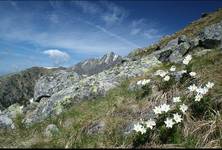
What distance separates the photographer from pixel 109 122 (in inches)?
371

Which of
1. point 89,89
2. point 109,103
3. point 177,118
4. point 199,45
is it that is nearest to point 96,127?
point 109,103

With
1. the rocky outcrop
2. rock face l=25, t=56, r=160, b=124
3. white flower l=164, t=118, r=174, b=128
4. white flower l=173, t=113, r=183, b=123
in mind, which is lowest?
white flower l=164, t=118, r=174, b=128

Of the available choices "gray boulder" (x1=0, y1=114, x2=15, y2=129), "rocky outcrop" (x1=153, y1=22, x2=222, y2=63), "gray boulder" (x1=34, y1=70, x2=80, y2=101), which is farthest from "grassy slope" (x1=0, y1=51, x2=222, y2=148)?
"gray boulder" (x1=34, y1=70, x2=80, y2=101)

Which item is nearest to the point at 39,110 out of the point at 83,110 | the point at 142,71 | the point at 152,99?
the point at 83,110

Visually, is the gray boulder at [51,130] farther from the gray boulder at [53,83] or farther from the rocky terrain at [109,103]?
the gray boulder at [53,83]

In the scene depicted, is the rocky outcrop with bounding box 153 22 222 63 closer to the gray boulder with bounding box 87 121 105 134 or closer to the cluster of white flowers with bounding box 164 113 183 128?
the gray boulder with bounding box 87 121 105 134

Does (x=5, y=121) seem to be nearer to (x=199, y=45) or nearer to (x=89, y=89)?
(x=89, y=89)

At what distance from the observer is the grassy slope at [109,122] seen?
8.18 m

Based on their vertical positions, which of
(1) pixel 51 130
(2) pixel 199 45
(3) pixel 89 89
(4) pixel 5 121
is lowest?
(1) pixel 51 130

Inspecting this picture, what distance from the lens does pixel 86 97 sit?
13.2 metres

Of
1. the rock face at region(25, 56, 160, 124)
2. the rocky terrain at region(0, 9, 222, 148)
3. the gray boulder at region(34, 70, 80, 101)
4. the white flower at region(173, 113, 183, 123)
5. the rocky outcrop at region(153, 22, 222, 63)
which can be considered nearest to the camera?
the white flower at region(173, 113, 183, 123)

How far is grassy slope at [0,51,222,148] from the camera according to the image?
8.18m

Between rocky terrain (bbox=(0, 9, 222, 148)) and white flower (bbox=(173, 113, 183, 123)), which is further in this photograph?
rocky terrain (bbox=(0, 9, 222, 148))

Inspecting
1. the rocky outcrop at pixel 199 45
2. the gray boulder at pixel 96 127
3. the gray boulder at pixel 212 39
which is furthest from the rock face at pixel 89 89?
the gray boulder at pixel 212 39
